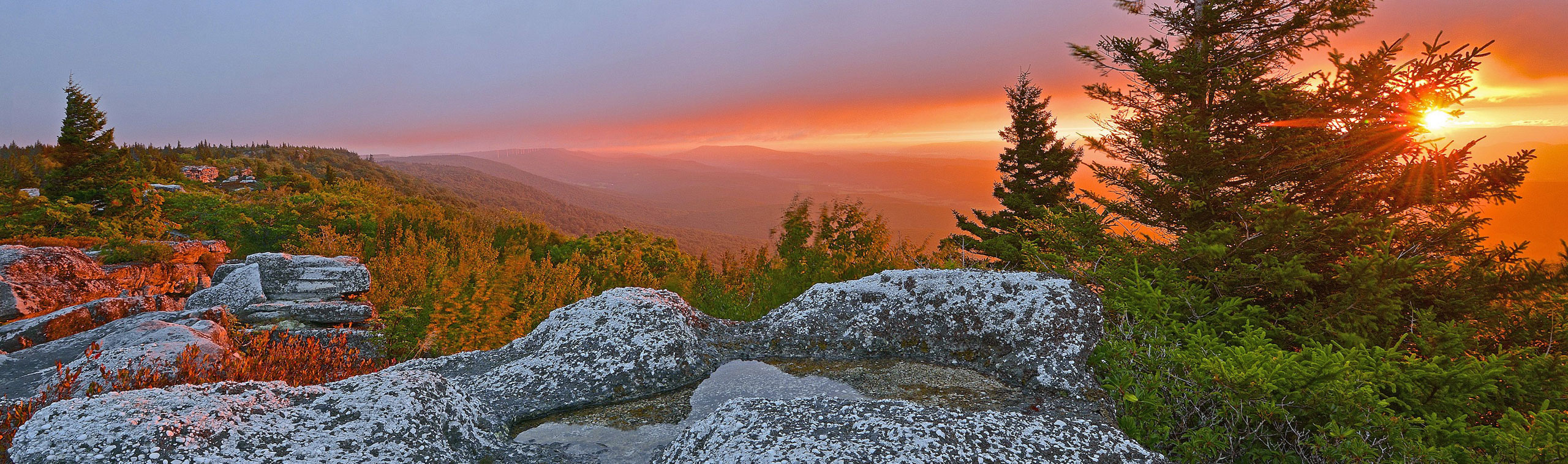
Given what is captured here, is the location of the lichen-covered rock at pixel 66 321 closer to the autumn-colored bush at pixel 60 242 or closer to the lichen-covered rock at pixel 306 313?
the lichen-covered rock at pixel 306 313

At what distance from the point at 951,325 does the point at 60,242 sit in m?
19.4

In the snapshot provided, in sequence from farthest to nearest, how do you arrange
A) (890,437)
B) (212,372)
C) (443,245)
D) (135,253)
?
(443,245)
(135,253)
(212,372)
(890,437)

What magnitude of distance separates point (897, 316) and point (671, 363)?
202cm

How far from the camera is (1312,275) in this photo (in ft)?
14.6

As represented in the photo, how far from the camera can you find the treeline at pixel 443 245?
731 cm

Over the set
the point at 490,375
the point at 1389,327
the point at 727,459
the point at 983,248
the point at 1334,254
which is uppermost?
the point at 1334,254

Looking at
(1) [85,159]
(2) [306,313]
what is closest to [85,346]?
(2) [306,313]

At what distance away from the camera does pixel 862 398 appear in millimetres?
3930

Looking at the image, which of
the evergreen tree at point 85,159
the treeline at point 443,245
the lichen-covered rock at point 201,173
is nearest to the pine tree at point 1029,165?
the treeline at point 443,245

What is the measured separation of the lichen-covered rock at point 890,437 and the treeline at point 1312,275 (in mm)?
694

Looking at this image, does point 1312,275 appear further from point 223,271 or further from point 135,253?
point 135,253

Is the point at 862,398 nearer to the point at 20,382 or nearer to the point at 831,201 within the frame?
the point at 20,382

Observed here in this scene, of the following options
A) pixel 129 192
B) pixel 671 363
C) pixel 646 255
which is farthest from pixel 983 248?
pixel 129 192

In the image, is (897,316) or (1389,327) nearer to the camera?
(1389,327)
